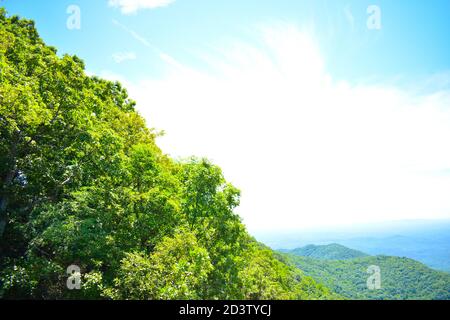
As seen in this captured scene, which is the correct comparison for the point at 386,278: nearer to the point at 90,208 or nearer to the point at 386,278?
the point at 386,278

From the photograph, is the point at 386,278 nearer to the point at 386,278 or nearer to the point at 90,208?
the point at 386,278

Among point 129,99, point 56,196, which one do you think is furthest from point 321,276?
point 56,196

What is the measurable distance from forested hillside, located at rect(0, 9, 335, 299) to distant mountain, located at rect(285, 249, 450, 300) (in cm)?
11245

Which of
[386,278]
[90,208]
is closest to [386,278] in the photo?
[386,278]

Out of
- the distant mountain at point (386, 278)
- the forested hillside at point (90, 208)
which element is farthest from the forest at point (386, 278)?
the forested hillside at point (90, 208)

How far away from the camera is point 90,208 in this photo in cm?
1600

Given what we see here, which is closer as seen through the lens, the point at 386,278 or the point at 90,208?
the point at 90,208

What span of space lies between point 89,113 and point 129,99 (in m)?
16.6

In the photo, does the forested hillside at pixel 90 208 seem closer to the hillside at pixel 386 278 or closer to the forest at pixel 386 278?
the forest at pixel 386 278

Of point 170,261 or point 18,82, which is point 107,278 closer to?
point 170,261

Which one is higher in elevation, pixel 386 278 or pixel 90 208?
pixel 90 208

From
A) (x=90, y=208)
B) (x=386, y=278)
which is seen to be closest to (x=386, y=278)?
(x=386, y=278)

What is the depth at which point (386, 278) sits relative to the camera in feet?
466

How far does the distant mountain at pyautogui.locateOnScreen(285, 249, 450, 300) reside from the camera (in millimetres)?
116250
